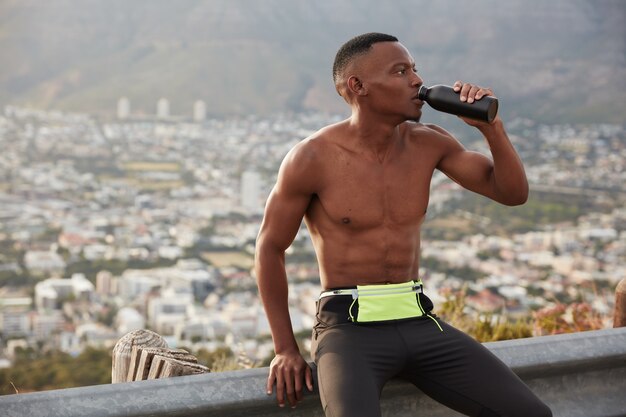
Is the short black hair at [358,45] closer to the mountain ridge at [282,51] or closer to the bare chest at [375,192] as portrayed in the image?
the bare chest at [375,192]

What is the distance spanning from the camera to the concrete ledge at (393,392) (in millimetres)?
2467

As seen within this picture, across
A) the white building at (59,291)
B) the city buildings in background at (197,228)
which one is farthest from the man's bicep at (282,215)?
the white building at (59,291)

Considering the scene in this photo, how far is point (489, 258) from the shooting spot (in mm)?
28438

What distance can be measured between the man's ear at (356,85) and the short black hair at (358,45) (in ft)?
0.21

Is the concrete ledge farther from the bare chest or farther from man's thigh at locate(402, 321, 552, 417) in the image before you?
the bare chest

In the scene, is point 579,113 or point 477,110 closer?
point 477,110

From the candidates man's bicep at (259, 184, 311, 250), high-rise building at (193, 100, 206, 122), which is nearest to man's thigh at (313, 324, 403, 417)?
man's bicep at (259, 184, 311, 250)

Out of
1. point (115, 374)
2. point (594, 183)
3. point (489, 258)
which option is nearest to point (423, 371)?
point (115, 374)

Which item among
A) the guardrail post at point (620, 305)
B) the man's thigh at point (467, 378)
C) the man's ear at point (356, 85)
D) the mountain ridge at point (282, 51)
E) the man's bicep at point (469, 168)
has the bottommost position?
the man's thigh at point (467, 378)

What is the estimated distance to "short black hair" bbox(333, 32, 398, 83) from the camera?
3.30 m

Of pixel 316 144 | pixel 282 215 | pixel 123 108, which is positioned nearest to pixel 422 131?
pixel 316 144

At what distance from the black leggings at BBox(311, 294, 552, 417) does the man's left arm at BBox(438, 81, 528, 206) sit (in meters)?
0.57

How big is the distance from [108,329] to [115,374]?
19.2m

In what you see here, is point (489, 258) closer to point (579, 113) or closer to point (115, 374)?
point (579, 113)
